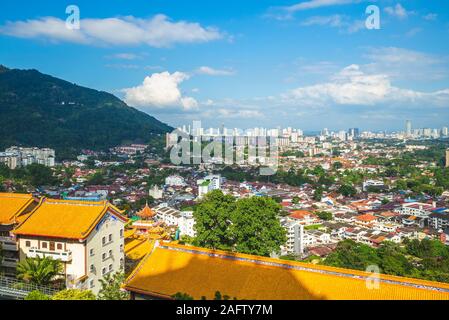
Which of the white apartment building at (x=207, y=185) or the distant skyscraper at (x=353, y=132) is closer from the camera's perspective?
the white apartment building at (x=207, y=185)

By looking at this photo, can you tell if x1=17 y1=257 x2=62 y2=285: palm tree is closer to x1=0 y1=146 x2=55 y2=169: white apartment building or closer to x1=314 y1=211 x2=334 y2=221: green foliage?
x1=314 y1=211 x2=334 y2=221: green foliage

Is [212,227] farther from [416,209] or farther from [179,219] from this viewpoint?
[416,209]

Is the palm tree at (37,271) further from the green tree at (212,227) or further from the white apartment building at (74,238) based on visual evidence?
the green tree at (212,227)

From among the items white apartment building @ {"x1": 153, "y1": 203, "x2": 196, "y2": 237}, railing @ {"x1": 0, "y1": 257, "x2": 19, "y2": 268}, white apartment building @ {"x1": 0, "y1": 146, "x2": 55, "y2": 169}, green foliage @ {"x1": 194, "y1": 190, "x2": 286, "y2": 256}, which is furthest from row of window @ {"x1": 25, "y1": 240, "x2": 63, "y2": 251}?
white apartment building @ {"x1": 0, "y1": 146, "x2": 55, "y2": 169}

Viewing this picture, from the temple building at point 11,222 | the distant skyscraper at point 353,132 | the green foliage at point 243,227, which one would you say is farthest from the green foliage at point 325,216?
the distant skyscraper at point 353,132

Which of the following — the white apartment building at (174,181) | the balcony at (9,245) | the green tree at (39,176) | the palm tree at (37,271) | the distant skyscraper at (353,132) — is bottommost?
the white apartment building at (174,181)
